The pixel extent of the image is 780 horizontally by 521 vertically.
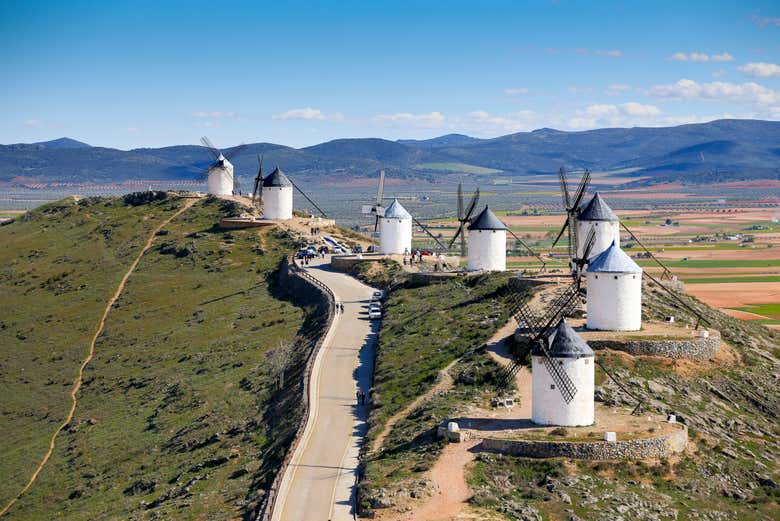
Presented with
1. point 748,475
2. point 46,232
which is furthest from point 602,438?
point 46,232

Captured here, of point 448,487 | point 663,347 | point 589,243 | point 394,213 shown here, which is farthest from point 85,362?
point 448,487

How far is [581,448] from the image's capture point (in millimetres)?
38812

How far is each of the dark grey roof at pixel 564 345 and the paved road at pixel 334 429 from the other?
8.17 metres

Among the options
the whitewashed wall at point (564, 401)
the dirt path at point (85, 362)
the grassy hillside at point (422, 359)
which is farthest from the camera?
the dirt path at point (85, 362)

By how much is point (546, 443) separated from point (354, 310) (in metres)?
31.6

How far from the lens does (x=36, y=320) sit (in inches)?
3538

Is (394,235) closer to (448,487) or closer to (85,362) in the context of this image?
(85,362)

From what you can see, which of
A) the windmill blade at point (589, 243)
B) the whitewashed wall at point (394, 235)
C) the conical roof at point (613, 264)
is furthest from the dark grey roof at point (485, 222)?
the conical roof at point (613, 264)

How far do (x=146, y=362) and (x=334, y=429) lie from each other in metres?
32.6

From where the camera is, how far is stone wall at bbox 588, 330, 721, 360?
49.3m

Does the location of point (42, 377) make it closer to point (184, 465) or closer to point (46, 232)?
point (184, 465)

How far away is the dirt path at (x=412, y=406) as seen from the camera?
43566mm

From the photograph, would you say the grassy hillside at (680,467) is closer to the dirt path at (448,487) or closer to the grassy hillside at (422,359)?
the dirt path at (448,487)

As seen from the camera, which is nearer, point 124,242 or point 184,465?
point 184,465
